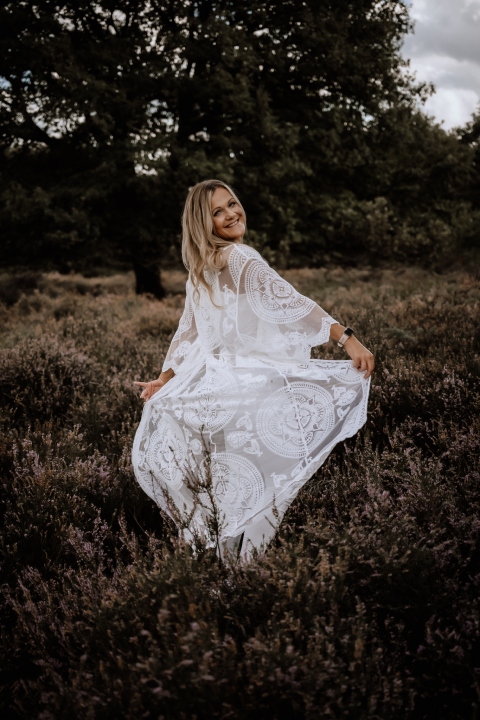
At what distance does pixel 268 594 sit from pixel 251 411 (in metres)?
0.86

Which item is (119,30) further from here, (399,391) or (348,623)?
(348,623)

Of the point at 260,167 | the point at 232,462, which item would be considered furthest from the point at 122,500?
the point at 260,167

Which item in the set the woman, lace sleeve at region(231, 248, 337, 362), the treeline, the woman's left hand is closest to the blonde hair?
the woman

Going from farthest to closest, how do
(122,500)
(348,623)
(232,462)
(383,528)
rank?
(122,500)
(232,462)
(383,528)
(348,623)

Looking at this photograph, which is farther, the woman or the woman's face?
the woman's face

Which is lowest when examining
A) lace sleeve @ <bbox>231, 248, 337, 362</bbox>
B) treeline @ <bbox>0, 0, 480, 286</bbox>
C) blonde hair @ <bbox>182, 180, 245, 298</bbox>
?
lace sleeve @ <bbox>231, 248, 337, 362</bbox>

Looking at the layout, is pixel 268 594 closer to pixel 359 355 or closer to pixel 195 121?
pixel 359 355

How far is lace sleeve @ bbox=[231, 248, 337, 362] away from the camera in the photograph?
8.33 feet

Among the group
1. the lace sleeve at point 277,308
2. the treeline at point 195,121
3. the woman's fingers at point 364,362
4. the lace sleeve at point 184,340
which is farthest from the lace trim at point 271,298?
the treeline at point 195,121

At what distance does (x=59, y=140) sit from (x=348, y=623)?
12.4 metres

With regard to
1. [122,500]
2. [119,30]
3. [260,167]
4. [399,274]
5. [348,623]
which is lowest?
[122,500]

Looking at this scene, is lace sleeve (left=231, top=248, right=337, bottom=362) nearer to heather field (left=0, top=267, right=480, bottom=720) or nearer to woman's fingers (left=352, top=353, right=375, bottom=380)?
woman's fingers (left=352, top=353, right=375, bottom=380)

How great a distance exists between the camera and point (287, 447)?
8.02 ft

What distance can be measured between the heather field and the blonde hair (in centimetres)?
144
